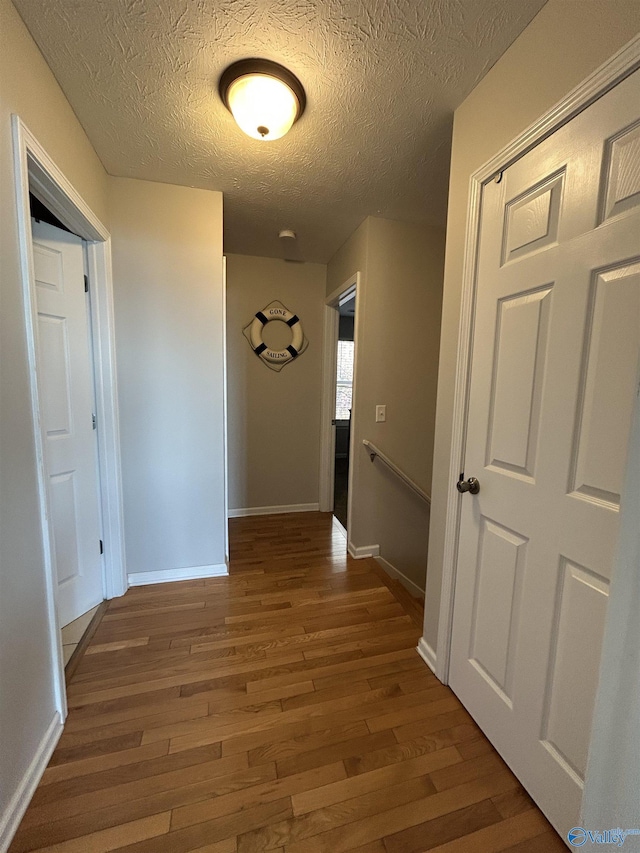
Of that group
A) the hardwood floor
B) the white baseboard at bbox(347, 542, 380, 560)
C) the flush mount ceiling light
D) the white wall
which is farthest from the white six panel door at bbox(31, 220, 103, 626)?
the white baseboard at bbox(347, 542, 380, 560)

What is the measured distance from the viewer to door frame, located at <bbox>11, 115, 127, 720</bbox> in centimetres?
111

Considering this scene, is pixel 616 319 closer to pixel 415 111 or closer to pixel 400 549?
pixel 415 111

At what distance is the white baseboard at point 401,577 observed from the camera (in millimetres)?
2584

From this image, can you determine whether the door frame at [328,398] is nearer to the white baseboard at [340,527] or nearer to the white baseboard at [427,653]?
the white baseboard at [340,527]

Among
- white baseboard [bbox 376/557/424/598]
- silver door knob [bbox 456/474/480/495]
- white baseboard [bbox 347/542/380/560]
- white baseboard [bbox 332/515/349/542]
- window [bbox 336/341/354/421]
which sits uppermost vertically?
window [bbox 336/341/354/421]

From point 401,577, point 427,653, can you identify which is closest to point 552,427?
point 427,653

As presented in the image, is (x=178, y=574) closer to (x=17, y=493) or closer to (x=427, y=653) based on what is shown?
(x=17, y=493)

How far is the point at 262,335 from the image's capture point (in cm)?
322

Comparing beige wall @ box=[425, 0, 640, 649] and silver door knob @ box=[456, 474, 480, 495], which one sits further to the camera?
silver door knob @ box=[456, 474, 480, 495]

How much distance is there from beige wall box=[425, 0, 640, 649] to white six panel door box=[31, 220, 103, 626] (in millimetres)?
1782

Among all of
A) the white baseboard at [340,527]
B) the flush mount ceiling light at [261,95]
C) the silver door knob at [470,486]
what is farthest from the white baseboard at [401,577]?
the flush mount ceiling light at [261,95]

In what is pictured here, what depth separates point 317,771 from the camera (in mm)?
1157

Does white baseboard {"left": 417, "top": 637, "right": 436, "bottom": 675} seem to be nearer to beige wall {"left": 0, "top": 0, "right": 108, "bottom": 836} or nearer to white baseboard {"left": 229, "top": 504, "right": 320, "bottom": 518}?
beige wall {"left": 0, "top": 0, "right": 108, "bottom": 836}

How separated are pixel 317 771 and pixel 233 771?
0.28 m
